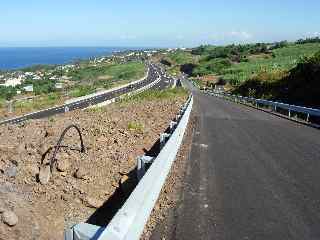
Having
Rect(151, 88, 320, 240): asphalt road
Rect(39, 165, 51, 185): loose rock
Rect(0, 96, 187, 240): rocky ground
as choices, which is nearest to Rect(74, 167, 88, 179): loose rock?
Rect(0, 96, 187, 240): rocky ground

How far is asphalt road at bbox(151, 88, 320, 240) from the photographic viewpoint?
22.4ft

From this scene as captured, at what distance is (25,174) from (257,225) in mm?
5438

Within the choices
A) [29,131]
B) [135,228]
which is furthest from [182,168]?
[29,131]

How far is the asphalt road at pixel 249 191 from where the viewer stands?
6832 millimetres

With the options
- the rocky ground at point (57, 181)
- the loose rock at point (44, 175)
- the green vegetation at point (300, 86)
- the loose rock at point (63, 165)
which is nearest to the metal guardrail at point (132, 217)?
the rocky ground at point (57, 181)

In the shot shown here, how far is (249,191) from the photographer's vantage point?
8984mm

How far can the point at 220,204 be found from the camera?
26.6 feet

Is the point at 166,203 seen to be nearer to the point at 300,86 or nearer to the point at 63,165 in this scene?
the point at 63,165

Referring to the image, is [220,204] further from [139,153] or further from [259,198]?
[139,153]

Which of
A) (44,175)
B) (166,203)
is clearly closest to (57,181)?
(44,175)

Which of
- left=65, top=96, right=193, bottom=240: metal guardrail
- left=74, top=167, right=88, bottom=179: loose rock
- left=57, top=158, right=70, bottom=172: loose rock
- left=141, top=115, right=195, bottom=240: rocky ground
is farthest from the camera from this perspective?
left=57, top=158, right=70, bottom=172: loose rock

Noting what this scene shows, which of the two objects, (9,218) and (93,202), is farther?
(93,202)

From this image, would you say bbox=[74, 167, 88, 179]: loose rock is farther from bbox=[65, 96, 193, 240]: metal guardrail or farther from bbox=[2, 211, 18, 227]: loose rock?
bbox=[2, 211, 18, 227]: loose rock

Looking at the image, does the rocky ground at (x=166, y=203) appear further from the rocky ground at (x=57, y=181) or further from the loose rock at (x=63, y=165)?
the loose rock at (x=63, y=165)
